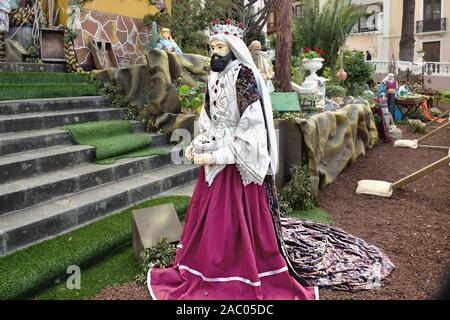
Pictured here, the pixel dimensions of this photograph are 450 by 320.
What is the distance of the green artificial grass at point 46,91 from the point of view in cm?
564

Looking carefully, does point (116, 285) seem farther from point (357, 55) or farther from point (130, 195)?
point (357, 55)

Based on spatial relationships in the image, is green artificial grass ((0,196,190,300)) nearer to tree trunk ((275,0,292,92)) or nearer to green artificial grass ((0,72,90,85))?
green artificial grass ((0,72,90,85))

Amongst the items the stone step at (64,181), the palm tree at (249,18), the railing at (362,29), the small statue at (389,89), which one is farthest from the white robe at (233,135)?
the railing at (362,29)

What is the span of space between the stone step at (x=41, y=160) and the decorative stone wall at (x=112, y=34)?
143 inches

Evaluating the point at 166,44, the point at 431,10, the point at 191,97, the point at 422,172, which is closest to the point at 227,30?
the point at 191,97

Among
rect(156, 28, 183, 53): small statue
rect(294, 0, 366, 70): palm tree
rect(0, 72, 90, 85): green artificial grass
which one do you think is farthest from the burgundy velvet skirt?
rect(294, 0, 366, 70): palm tree

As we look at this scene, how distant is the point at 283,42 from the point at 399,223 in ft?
11.2

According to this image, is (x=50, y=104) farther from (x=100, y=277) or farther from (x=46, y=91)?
(x=100, y=277)

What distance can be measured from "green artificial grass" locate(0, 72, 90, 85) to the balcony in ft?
77.5

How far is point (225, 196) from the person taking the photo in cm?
319

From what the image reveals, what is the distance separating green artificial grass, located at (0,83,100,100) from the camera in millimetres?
5645

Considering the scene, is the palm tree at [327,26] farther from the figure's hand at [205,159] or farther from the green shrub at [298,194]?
the figure's hand at [205,159]

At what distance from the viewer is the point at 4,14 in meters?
7.32

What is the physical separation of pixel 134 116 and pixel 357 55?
8187 mm
